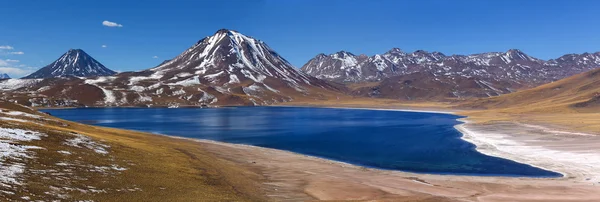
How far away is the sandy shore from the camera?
47.2 m

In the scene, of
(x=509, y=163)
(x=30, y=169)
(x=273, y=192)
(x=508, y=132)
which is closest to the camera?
(x=30, y=169)

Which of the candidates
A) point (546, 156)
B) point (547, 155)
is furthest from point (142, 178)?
point (547, 155)

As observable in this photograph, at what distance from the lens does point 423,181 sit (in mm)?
58688

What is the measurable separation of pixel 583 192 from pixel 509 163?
26.6 meters

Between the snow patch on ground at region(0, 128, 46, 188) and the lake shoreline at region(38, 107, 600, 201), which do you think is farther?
the lake shoreline at region(38, 107, 600, 201)

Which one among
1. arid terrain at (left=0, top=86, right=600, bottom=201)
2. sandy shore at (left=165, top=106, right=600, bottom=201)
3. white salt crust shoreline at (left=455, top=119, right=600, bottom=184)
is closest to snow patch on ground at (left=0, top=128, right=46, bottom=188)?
arid terrain at (left=0, top=86, right=600, bottom=201)

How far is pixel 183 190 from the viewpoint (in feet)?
132

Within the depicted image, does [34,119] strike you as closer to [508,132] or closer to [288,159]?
[288,159]

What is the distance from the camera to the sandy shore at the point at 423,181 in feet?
155

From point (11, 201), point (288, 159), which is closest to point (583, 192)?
point (288, 159)

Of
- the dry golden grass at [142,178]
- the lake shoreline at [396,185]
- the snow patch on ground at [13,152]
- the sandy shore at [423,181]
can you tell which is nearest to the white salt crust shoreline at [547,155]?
the sandy shore at [423,181]

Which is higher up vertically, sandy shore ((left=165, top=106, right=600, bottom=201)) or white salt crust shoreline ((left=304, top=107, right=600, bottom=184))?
white salt crust shoreline ((left=304, top=107, right=600, bottom=184))

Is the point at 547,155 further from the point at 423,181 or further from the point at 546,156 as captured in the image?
the point at 423,181

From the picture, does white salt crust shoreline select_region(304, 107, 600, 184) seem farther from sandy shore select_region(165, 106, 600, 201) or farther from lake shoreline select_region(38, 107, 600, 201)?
lake shoreline select_region(38, 107, 600, 201)
